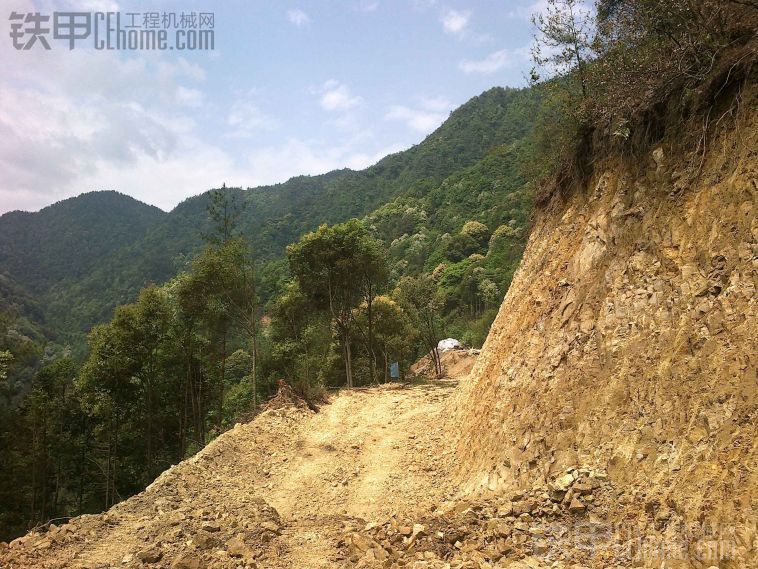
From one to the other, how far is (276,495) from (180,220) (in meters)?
124

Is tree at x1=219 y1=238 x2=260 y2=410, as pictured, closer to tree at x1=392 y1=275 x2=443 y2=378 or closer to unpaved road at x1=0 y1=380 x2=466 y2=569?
unpaved road at x1=0 y1=380 x2=466 y2=569

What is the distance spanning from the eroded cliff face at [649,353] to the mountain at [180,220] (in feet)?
245

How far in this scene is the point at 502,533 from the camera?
19.1 ft

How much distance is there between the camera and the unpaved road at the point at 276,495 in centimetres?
702

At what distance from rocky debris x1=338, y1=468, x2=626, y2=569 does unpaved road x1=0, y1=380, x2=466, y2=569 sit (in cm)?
105

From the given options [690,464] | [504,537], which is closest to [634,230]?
[690,464]

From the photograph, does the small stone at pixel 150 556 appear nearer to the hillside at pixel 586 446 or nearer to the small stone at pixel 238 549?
the hillside at pixel 586 446

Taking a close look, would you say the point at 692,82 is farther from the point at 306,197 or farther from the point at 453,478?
the point at 306,197

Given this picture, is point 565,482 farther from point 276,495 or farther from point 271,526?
point 276,495

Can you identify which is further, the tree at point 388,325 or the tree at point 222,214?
the tree at point 388,325

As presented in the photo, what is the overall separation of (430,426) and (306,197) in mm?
126646

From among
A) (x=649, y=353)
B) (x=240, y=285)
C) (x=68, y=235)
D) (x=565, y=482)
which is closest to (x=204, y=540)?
(x=565, y=482)

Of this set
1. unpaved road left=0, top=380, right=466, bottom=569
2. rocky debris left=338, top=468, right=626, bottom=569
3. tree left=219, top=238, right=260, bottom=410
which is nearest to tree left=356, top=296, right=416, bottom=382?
A: tree left=219, top=238, right=260, bottom=410

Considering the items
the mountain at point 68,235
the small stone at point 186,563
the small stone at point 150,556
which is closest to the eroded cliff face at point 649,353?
the small stone at point 186,563
